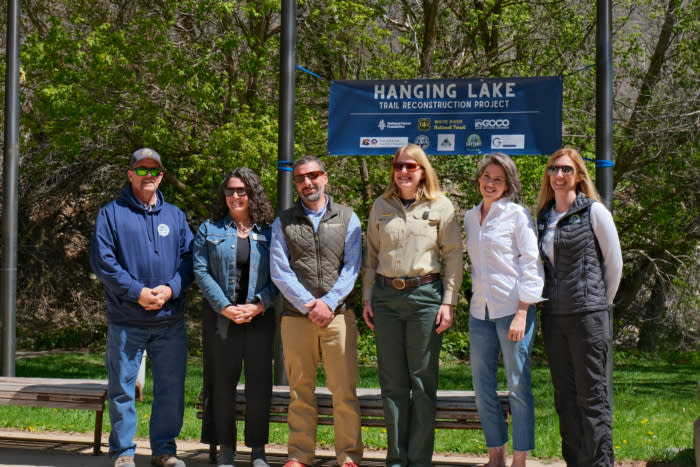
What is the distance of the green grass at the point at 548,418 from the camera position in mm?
6344

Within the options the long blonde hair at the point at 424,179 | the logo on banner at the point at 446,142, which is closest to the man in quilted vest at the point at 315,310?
the long blonde hair at the point at 424,179

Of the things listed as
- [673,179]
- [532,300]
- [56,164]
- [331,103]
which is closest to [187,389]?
[331,103]

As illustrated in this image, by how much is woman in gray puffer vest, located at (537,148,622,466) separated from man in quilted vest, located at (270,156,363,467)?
1.32 metres

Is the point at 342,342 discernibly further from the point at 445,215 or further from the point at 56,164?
the point at 56,164

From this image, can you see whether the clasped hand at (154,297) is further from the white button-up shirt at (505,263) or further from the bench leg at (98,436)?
the white button-up shirt at (505,263)

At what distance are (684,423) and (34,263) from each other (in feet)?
50.0

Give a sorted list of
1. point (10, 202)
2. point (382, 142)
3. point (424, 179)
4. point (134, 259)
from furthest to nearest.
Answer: point (10, 202) → point (382, 142) → point (134, 259) → point (424, 179)

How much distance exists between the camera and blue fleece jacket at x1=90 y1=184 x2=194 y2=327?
551cm

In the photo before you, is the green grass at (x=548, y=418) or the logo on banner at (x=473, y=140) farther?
the logo on banner at (x=473, y=140)

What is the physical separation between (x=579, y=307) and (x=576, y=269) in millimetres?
237

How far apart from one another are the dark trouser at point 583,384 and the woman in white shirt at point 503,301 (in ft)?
0.62

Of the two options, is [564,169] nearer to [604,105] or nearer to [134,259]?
[604,105]

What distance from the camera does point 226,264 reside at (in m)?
5.52

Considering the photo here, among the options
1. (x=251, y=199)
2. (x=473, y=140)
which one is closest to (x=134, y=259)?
(x=251, y=199)
